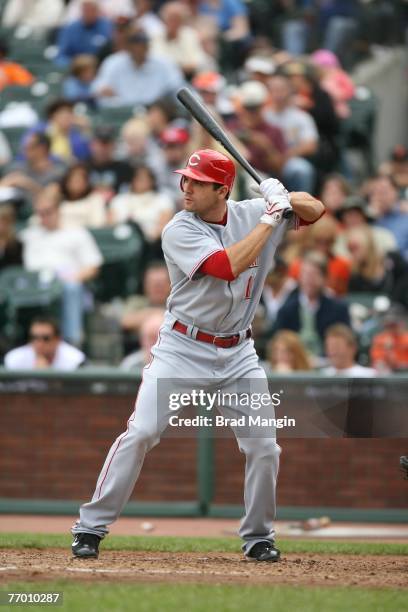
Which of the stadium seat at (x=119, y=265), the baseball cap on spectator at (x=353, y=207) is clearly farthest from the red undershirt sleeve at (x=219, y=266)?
the baseball cap on spectator at (x=353, y=207)

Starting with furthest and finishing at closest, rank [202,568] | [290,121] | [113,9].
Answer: [113,9] → [290,121] → [202,568]

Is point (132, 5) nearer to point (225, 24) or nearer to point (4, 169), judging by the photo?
point (225, 24)

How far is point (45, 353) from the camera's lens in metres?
10.0

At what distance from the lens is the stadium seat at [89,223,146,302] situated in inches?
460

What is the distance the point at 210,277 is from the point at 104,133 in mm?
7017

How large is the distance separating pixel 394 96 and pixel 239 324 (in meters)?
10.3

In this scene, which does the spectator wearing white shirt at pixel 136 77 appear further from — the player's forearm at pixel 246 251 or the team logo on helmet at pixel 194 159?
the player's forearm at pixel 246 251

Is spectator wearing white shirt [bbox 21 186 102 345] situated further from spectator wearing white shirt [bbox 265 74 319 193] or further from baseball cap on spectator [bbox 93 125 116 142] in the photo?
spectator wearing white shirt [bbox 265 74 319 193]

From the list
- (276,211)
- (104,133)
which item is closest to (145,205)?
(104,133)

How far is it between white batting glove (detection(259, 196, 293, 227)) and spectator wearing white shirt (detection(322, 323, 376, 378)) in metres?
3.34

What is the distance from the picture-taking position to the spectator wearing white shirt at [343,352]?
9.53 m

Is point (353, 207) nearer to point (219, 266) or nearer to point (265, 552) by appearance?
point (265, 552)

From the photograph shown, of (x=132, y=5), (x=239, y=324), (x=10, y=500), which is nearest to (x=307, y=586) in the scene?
(x=239, y=324)

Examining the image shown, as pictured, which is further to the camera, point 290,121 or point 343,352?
point 290,121
